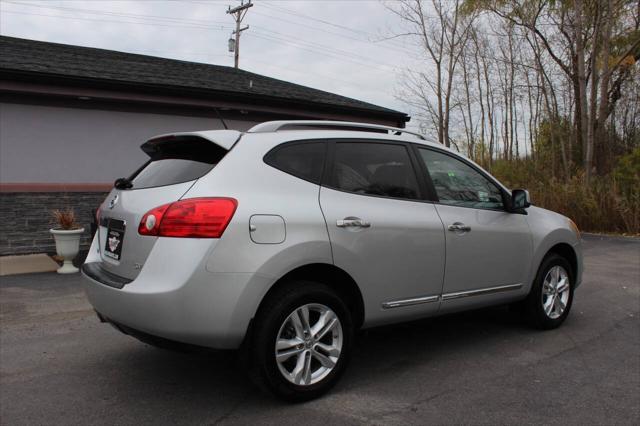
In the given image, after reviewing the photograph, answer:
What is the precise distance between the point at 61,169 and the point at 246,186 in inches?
304

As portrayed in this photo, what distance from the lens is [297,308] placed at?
3271mm

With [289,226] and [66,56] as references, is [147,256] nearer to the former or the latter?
[289,226]

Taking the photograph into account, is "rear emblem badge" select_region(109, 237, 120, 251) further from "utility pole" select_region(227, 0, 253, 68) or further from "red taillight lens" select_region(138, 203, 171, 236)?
"utility pole" select_region(227, 0, 253, 68)

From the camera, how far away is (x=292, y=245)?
3.21m

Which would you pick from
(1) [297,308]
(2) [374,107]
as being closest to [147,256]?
(1) [297,308]

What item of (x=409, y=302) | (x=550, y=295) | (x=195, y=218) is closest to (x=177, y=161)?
(x=195, y=218)

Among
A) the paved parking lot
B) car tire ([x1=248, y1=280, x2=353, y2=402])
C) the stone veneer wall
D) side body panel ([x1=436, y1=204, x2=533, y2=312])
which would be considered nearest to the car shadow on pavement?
the paved parking lot

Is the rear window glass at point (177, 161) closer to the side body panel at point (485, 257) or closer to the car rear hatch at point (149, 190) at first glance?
the car rear hatch at point (149, 190)

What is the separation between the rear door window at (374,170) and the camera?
373cm

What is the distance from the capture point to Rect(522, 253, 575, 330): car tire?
4.86 meters

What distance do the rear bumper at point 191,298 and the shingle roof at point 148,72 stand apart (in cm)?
743

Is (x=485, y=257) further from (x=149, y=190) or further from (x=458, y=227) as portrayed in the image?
(x=149, y=190)

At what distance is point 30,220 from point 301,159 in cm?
738

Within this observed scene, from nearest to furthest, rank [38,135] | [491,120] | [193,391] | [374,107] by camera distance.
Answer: [193,391], [38,135], [374,107], [491,120]
